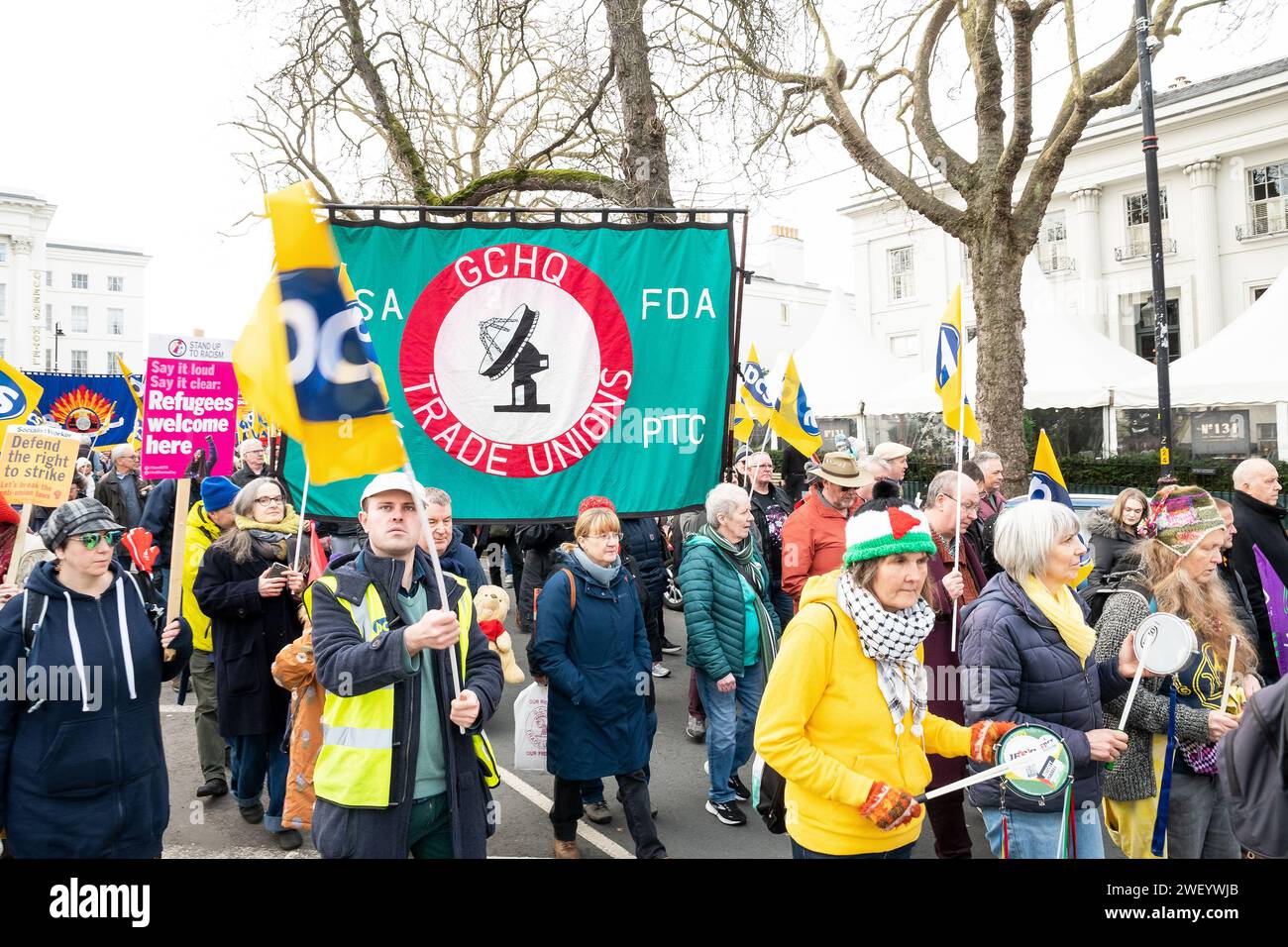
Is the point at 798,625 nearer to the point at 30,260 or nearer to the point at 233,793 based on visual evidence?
the point at 233,793

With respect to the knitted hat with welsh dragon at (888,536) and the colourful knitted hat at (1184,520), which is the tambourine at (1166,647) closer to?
the colourful knitted hat at (1184,520)

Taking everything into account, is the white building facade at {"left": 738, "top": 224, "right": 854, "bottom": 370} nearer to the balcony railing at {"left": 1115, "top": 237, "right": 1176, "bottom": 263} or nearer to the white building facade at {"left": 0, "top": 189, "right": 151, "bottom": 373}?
the balcony railing at {"left": 1115, "top": 237, "right": 1176, "bottom": 263}

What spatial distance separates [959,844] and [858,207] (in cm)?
3629

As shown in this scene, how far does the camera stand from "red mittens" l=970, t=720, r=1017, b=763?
2.86 metres

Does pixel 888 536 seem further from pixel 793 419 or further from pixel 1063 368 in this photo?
pixel 1063 368

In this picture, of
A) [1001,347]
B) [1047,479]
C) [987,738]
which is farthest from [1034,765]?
[1001,347]

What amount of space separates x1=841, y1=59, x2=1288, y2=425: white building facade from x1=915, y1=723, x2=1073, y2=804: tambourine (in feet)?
80.5

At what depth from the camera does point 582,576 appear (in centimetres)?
456

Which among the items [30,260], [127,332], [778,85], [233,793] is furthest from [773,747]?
[127,332]

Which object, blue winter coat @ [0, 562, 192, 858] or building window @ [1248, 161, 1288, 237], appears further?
building window @ [1248, 161, 1288, 237]

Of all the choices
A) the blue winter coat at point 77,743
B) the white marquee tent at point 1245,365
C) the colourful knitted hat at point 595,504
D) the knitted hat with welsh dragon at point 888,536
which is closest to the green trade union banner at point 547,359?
the colourful knitted hat at point 595,504

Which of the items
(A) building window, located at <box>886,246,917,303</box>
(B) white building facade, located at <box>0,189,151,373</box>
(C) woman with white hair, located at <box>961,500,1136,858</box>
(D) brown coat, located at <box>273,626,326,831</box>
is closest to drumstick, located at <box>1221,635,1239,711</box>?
(C) woman with white hair, located at <box>961,500,1136,858</box>
